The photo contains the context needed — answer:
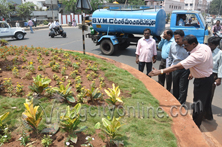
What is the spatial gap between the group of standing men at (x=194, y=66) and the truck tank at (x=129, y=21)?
3.34 m

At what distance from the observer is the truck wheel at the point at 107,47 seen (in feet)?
30.2

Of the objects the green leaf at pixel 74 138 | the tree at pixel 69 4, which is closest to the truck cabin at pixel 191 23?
the green leaf at pixel 74 138

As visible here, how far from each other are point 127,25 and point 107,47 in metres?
1.77

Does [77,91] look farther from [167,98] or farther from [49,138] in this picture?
[167,98]

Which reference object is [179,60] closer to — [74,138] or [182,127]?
[182,127]

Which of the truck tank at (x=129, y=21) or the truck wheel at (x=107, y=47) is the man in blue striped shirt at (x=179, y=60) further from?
the truck wheel at (x=107, y=47)

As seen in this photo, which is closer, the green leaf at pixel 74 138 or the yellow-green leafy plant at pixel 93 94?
the green leaf at pixel 74 138

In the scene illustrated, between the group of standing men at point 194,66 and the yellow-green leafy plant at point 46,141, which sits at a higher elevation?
the group of standing men at point 194,66

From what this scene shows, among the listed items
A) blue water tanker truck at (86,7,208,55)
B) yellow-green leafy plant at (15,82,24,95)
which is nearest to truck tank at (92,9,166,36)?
blue water tanker truck at (86,7,208,55)

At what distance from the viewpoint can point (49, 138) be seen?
2230 millimetres

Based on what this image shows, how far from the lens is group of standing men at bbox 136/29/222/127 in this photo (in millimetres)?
3072

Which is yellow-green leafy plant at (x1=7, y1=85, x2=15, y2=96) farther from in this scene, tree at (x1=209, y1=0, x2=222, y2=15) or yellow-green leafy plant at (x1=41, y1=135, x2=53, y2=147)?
tree at (x1=209, y1=0, x2=222, y2=15)

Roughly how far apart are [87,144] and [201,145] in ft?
4.82

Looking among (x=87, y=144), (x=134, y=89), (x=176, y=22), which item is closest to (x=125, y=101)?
(x=134, y=89)
